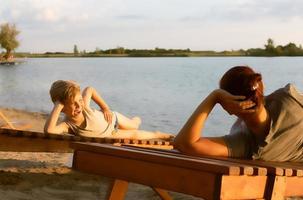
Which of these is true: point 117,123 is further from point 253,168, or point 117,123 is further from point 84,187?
point 253,168

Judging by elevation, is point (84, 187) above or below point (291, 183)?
below

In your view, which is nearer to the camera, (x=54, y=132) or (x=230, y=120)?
(x=54, y=132)

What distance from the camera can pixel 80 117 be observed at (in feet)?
20.5

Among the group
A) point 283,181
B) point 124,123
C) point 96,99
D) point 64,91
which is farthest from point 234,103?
point 124,123

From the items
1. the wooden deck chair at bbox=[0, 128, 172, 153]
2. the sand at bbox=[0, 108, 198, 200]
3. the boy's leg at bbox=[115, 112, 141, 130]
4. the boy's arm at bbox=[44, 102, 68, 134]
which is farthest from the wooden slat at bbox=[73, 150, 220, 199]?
the boy's leg at bbox=[115, 112, 141, 130]

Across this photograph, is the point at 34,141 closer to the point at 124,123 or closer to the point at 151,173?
the point at 124,123

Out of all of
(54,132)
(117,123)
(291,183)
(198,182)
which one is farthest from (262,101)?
(117,123)

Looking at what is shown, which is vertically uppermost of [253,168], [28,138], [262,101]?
[262,101]

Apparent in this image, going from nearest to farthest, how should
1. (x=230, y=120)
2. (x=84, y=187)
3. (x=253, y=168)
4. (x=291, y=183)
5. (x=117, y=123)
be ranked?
(x=253, y=168) → (x=291, y=183) → (x=84, y=187) → (x=117, y=123) → (x=230, y=120)

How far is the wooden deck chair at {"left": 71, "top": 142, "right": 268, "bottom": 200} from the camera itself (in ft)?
8.82

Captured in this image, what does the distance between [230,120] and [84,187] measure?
13.8m

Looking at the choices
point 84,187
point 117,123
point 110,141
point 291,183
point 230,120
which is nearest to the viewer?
point 291,183

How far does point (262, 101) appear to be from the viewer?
124 inches

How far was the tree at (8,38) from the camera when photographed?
317 ft
